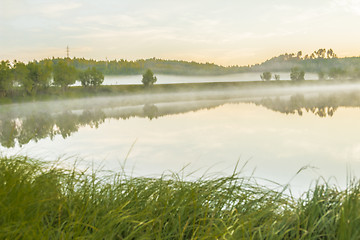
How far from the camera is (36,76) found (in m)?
33.0

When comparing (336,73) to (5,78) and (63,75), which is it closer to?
(63,75)

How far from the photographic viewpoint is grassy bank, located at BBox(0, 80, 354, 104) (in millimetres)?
33200

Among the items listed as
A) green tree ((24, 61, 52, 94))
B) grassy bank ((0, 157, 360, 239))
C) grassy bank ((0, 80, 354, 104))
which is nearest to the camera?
grassy bank ((0, 157, 360, 239))

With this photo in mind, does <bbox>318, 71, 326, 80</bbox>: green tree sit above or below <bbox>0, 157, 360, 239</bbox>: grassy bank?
above

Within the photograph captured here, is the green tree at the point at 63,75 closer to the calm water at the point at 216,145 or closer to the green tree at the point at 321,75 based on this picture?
the calm water at the point at 216,145

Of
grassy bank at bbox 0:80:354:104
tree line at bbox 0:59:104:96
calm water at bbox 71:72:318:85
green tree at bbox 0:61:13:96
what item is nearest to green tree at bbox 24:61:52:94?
tree line at bbox 0:59:104:96

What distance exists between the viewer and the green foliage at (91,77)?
125 feet

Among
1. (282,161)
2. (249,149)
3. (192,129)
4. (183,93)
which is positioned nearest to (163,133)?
(192,129)

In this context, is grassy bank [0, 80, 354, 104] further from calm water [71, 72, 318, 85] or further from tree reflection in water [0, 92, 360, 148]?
tree reflection in water [0, 92, 360, 148]

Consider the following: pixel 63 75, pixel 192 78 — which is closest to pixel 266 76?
pixel 192 78

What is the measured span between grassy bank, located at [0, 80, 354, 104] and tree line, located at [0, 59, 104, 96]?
60cm

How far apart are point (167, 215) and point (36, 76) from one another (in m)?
33.6

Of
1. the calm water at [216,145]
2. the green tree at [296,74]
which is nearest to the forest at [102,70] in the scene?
the green tree at [296,74]

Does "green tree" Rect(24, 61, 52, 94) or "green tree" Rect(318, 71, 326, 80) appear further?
"green tree" Rect(318, 71, 326, 80)
